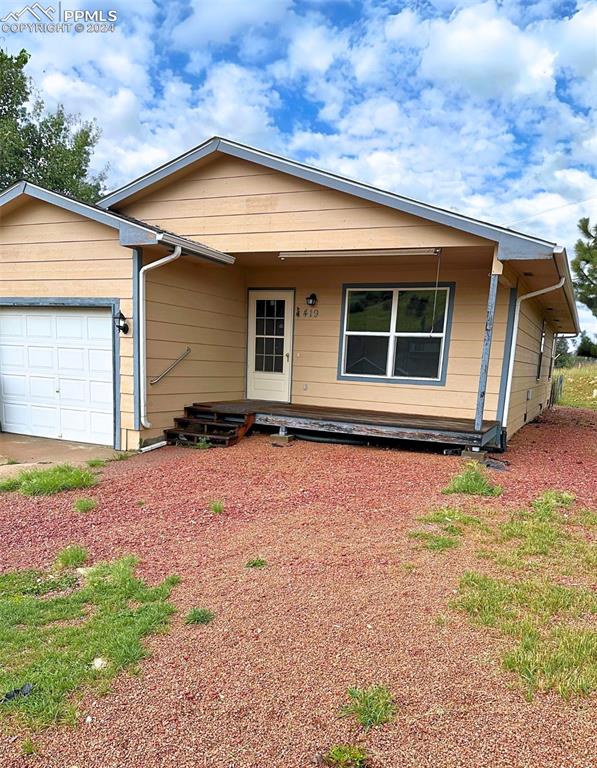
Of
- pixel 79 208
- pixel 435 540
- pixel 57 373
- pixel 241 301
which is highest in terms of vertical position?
pixel 79 208

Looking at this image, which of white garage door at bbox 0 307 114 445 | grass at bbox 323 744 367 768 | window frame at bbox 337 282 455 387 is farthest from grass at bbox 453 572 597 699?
white garage door at bbox 0 307 114 445

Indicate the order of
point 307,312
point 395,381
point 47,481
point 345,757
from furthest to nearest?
point 307,312 → point 395,381 → point 47,481 → point 345,757

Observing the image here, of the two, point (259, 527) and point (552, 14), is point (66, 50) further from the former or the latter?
point (259, 527)

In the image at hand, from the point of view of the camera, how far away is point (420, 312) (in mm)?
7840

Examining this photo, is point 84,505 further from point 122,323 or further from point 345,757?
point 345,757

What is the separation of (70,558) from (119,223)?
452cm

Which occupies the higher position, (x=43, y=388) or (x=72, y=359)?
(x=72, y=359)

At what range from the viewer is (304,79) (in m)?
11.3

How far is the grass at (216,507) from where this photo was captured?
4160 mm

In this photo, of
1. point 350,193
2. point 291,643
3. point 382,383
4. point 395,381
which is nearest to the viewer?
point 291,643

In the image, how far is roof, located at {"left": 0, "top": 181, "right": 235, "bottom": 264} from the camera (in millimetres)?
5979

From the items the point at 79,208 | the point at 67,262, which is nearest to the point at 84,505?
the point at 67,262

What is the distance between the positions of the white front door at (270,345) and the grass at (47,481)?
4.23 metres

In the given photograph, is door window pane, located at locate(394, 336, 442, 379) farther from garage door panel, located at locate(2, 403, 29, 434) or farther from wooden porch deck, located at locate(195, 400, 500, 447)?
garage door panel, located at locate(2, 403, 29, 434)
